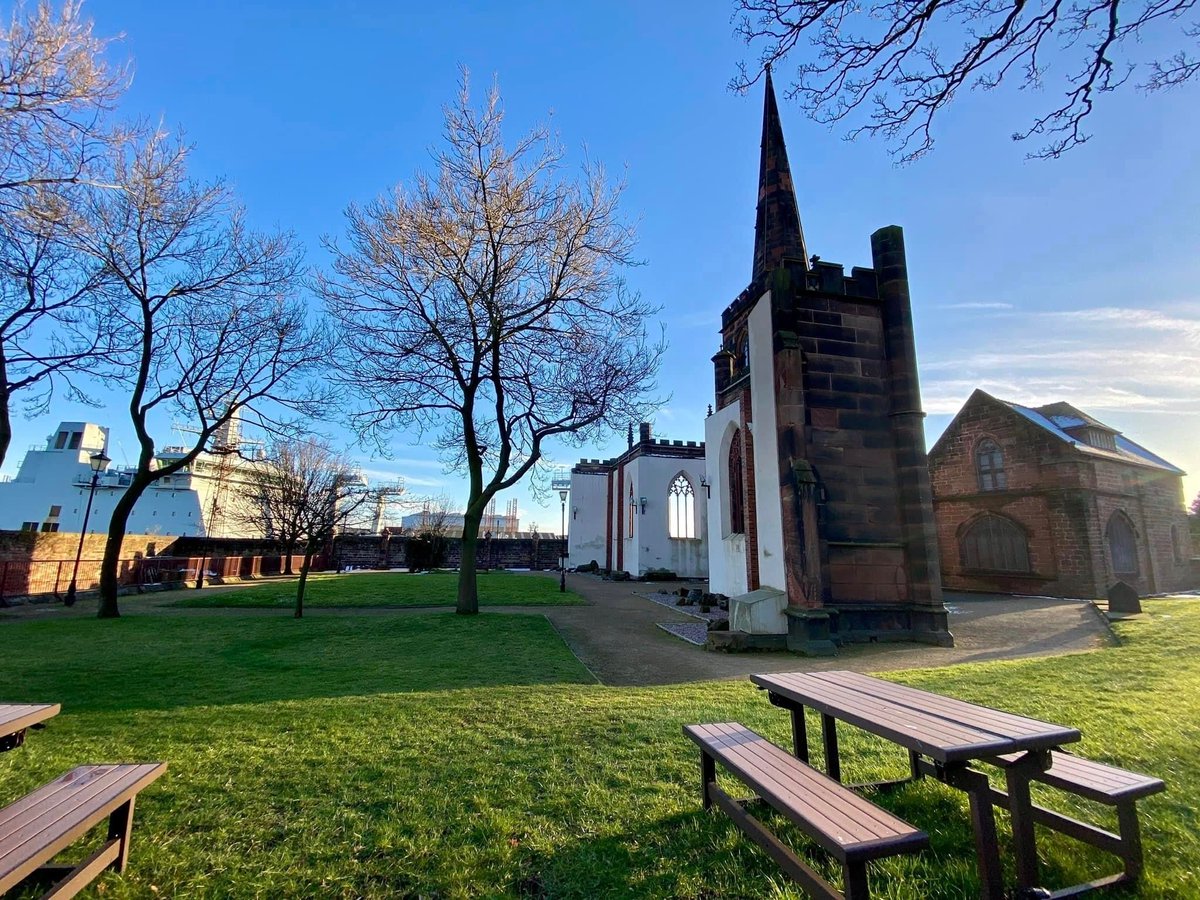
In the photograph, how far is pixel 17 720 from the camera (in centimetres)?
271

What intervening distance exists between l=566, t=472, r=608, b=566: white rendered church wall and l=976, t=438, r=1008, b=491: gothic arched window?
73.1 ft

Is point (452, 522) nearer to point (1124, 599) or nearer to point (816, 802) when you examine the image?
point (1124, 599)

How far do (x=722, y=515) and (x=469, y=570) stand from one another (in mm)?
7942

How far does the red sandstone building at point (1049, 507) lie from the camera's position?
801 inches

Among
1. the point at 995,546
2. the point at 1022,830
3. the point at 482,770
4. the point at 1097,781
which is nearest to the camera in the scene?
the point at 1022,830

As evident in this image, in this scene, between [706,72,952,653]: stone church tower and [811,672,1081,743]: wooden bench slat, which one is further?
[706,72,952,653]: stone church tower

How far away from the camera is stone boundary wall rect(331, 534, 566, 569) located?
37.7 metres

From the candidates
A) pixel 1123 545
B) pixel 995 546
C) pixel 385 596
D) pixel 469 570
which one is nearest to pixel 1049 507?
pixel 995 546

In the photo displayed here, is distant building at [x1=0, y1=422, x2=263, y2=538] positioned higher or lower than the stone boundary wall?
higher

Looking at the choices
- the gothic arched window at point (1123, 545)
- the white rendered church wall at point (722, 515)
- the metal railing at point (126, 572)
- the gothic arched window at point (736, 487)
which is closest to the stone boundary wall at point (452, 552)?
the metal railing at point (126, 572)

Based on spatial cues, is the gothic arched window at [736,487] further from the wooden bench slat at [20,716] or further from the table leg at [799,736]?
the wooden bench slat at [20,716]

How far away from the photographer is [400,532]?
4372 centimetres

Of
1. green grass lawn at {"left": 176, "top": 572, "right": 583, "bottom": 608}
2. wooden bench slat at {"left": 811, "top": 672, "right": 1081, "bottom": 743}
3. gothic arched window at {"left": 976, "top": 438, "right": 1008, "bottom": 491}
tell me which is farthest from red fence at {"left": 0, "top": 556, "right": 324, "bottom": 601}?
gothic arched window at {"left": 976, "top": 438, "right": 1008, "bottom": 491}

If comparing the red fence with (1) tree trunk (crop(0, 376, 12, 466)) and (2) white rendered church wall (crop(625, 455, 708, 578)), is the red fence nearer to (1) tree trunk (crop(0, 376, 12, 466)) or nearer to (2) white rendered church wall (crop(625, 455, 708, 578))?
(1) tree trunk (crop(0, 376, 12, 466))
